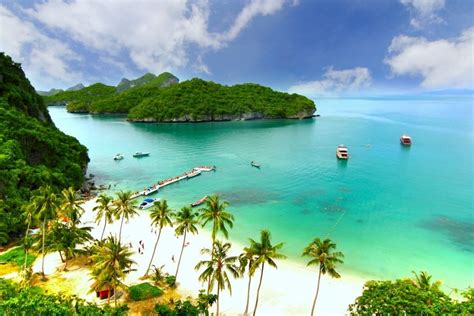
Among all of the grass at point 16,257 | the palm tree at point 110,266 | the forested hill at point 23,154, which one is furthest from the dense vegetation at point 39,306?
the forested hill at point 23,154

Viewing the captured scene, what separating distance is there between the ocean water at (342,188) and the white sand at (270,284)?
4181 millimetres

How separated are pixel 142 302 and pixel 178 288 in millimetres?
4919

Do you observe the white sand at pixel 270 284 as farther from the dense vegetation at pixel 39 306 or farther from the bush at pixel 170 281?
the dense vegetation at pixel 39 306

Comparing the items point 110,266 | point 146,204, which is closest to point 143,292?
point 110,266

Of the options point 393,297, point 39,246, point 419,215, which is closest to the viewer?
point 393,297

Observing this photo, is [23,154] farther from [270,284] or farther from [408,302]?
[408,302]

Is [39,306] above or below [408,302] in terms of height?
below

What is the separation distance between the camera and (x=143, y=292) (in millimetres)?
30859

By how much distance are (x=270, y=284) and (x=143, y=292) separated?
15.0 m

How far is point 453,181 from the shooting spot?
252 ft

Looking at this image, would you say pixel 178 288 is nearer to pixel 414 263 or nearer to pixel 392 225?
pixel 414 263

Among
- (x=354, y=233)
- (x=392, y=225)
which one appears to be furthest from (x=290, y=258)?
(x=392, y=225)

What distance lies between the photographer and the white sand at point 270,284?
104ft

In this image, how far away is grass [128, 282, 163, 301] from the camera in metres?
30.5
